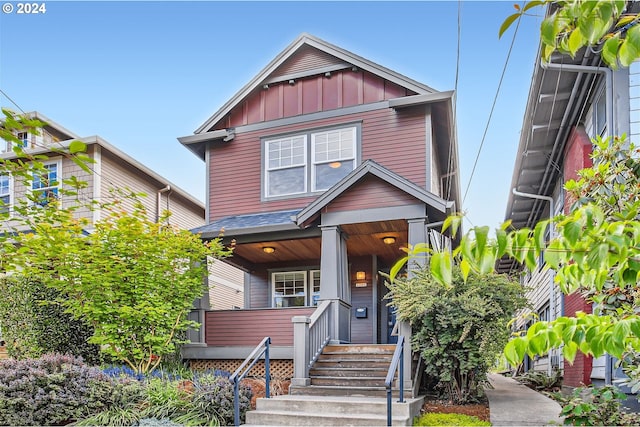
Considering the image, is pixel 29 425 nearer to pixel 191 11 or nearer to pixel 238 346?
pixel 238 346

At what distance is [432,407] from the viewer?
8.59 meters

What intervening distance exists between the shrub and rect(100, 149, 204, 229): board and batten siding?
7150mm

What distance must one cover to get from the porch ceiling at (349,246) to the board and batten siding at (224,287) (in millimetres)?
5986

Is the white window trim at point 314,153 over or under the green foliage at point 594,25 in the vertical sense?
over

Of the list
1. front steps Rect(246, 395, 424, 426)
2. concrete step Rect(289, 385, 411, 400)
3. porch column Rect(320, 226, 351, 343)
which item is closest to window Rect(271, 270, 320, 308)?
porch column Rect(320, 226, 351, 343)

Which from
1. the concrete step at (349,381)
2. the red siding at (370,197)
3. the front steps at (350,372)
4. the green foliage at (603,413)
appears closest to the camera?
the green foliage at (603,413)

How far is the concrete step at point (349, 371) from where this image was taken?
9.29 meters

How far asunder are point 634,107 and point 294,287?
28.8 ft

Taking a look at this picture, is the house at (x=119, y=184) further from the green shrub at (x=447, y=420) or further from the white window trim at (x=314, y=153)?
the green shrub at (x=447, y=420)

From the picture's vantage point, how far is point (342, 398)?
331 inches

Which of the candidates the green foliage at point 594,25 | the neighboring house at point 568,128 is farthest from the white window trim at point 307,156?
the green foliage at point 594,25

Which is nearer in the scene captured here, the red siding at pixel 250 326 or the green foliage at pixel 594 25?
the green foliage at pixel 594 25

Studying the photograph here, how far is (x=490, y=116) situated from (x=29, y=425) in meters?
8.45

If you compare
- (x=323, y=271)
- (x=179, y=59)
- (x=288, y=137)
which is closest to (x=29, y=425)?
(x=323, y=271)
